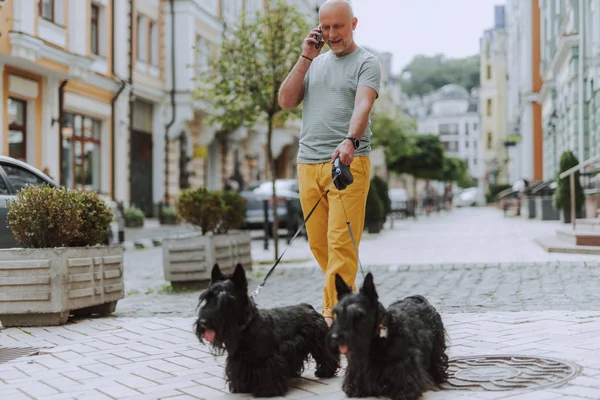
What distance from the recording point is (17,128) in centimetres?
1916

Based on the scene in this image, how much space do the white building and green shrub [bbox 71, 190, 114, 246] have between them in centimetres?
12677

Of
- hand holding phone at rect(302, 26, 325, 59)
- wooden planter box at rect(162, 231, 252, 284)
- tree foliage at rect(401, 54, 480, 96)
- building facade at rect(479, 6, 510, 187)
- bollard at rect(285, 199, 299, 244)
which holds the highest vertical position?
tree foliage at rect(401, 54, 480, 96)

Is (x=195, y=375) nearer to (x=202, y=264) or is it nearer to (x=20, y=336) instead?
(x=20, y=336)

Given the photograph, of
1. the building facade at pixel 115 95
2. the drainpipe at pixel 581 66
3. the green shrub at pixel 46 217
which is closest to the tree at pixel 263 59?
the building facade at pixel 115 95

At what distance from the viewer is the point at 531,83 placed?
121 feet

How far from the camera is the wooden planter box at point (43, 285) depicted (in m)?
6.33

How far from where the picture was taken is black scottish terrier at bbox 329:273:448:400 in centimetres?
348

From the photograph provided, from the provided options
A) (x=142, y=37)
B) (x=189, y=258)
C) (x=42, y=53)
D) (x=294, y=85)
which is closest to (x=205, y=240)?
(x=189, y=258)

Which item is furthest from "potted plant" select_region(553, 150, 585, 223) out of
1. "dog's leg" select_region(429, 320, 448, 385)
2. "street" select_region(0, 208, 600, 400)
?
"dog's leg" select_region(429, 320, 448, 385)

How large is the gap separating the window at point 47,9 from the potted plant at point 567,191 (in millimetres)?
12639

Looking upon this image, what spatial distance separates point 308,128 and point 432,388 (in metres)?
1.78

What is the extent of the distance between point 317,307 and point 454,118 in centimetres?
12957

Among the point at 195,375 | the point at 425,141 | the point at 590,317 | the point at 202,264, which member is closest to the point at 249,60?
the point at 202,264

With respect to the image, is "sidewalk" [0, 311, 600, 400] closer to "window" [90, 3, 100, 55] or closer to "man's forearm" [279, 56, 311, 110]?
"man's forearm" [279, 56, 311, 110]
